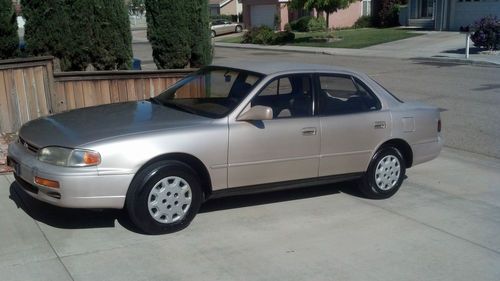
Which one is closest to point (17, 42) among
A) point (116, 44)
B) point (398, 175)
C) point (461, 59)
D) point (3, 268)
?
point (116, 44)

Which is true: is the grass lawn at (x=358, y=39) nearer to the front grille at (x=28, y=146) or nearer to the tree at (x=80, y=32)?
the tree at (x=80, y=32)

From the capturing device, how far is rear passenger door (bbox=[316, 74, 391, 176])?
5.77 meters

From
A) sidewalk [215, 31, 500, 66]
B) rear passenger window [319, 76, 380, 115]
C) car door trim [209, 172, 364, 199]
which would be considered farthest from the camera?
sidewalk [215, 31, 500, 66]

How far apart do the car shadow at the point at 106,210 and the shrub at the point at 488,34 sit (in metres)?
19.4

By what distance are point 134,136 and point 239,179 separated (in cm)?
108

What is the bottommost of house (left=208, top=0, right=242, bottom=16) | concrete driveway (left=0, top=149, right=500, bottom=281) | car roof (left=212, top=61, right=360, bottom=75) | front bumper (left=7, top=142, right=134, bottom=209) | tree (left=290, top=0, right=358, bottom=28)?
concrete driveway (left=0, top=149, right=500, bottom=281)

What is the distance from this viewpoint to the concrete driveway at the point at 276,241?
4.34 m

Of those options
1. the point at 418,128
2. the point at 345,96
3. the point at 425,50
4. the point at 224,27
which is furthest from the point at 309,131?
the point at 224,27

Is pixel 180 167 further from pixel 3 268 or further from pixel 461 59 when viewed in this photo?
pixel 461 59

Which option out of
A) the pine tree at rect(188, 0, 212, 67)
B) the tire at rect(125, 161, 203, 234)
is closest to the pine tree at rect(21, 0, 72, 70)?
the pine tree at rect(188, 0, 212, 67)

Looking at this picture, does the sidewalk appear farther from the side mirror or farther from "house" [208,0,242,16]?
"house" [208,0,242,16]

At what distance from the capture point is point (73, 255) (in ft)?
14.9

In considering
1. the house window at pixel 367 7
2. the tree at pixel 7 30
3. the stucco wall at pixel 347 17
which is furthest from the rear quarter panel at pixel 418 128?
the house window at pixel 367 7

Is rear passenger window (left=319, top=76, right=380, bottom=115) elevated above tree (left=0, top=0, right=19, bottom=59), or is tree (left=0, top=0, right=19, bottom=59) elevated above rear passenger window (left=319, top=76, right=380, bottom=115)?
tree (left=0, top=0, right=19, bottom=59)
